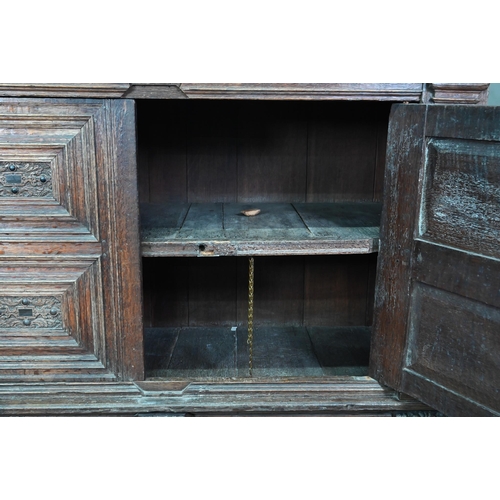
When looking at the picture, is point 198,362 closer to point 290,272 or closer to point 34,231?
point 290,272

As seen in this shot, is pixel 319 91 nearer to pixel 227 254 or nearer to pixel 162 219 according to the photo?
pixel 227 254

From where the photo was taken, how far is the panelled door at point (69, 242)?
5.01 feet

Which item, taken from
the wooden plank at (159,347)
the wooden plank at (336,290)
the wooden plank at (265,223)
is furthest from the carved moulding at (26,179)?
the wooden plank at (336,290)

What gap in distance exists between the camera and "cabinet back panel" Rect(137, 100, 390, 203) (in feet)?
7.33

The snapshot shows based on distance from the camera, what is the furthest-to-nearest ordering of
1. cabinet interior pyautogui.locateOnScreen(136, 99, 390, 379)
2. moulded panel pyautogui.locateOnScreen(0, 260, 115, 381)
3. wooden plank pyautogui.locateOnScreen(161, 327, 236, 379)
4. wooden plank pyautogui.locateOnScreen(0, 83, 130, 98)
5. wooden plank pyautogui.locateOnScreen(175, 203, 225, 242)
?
cabinet interior pyautogui.locateOnScreen(136, 99, 390, 379) < wooden plank pyautogui.locateOnScreen(161, 327, 236, 379) < wooden plank pyautogui.locateOnScreen(175, 203, 225, 242) < moulded panel pyautogui.locateOnScreen(0, 260, 115, 381) < wooden plank pyautogui.locateOnScreen(0, 83, 130, 98)

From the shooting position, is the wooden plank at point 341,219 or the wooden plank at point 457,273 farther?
the wooden plank at point 341,219

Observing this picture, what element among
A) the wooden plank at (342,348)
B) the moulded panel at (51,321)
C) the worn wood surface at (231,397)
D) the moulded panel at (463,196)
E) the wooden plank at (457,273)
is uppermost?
the moulded panel at (463,196)

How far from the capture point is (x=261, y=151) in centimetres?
227

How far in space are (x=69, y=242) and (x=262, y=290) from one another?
101 cm

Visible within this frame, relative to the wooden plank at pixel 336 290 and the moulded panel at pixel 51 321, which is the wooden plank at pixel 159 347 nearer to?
the moulded panel at pixel 51 321

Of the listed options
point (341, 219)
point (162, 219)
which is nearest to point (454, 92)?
point (341, 219)

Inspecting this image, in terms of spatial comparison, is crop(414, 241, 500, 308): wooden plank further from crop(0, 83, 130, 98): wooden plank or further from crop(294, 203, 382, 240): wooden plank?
crop(0, 83, 130, 98): wooden plank

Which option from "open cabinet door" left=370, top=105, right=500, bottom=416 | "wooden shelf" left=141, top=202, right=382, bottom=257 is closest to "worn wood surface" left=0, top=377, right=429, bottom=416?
"open cabinet door" left=370, top=105, right=500, bottom=416

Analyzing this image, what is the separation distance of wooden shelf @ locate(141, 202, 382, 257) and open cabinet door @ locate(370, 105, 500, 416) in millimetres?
169
